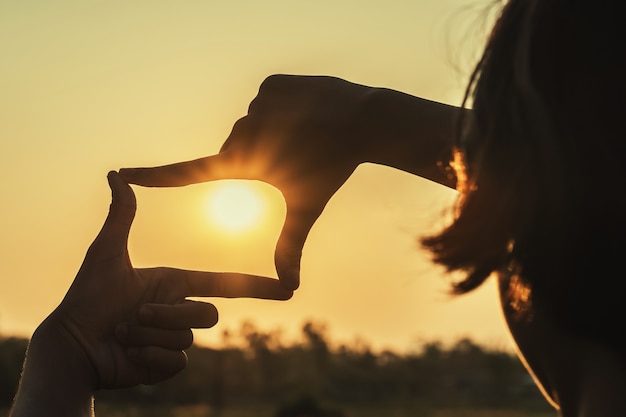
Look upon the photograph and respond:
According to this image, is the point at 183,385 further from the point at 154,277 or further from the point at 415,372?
the point at 154,277

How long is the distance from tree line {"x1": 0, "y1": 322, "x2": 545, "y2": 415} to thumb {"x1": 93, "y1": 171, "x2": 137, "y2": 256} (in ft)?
75.4

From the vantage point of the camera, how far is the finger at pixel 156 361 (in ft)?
2.76

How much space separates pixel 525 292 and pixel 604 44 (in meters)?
0.14

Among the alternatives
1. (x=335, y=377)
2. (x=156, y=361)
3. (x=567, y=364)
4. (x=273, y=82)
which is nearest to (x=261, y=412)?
(x=335, y=377)

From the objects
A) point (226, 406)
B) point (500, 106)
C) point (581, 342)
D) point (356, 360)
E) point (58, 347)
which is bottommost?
point (226, 406)

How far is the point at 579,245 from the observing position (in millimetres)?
462

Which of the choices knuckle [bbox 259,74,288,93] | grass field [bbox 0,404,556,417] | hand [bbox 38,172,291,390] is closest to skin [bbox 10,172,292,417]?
hand [bbox 38,172,291,390]

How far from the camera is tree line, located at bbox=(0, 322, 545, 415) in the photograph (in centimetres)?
2509

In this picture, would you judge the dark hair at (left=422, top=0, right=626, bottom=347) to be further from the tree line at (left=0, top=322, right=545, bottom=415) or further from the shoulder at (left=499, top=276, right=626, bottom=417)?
the tree line at (left=0, top=322, right=545, bottom=415)

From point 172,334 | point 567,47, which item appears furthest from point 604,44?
point 172,334

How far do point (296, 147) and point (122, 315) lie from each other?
23 centimetres

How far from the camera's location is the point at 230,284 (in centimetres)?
85

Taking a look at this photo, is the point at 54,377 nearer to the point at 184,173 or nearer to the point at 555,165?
the point at 184,173

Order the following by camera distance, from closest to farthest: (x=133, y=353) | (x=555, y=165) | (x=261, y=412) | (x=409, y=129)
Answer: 1. (x=555, y=165)
2. (x=409, y=129)
3. (x=133, y=353)
4. (x=261, y=412)
